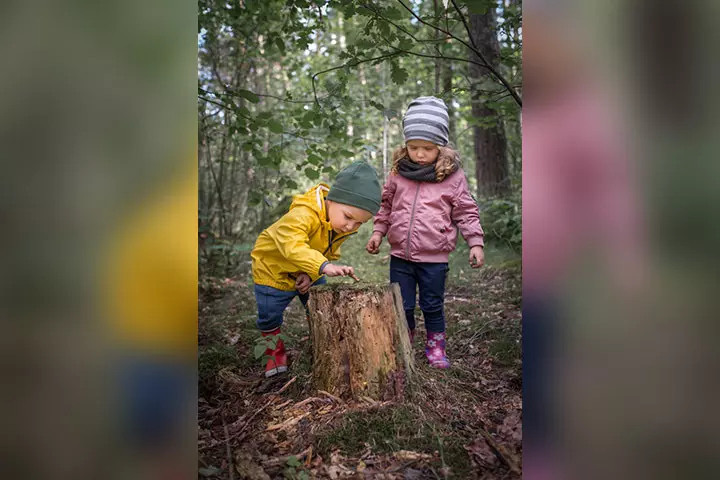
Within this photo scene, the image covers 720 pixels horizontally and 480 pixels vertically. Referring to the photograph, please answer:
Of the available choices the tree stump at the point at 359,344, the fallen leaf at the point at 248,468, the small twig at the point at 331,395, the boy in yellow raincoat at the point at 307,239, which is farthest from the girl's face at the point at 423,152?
the fallen leaf at the point at 248,468

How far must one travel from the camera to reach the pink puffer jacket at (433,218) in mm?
3152

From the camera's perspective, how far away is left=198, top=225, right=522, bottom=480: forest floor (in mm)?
1938

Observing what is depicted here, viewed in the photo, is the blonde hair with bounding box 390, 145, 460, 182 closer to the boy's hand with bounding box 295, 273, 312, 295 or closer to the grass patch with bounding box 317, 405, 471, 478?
the boy's hand with bounding box 295, 273, 312, 295

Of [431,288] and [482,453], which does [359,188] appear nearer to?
[431,288]

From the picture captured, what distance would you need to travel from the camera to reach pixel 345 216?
114 inches

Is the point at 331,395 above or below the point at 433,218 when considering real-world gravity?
below

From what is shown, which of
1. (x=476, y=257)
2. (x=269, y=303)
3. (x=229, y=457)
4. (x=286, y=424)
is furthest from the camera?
(x=269, y=303)

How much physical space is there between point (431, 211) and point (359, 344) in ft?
3.67

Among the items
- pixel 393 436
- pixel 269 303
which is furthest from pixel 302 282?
pixel 393 436

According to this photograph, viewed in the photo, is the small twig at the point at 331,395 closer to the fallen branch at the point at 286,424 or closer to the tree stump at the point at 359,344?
the tree stump at the point at 359,344
